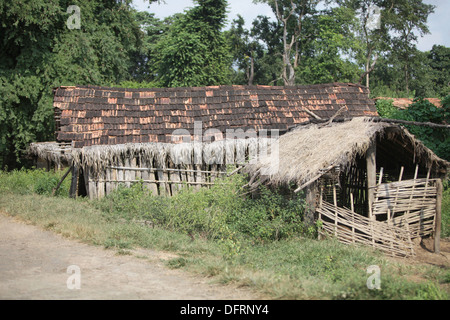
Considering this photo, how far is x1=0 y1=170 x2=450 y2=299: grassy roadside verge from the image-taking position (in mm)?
5297

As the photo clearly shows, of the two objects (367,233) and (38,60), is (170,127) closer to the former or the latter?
(367,233)

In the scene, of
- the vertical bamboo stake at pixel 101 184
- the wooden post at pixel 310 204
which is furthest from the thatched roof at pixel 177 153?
the wooden post at pixel 310 204

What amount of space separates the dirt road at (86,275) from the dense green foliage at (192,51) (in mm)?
10864

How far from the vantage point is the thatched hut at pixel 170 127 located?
38.6 feet

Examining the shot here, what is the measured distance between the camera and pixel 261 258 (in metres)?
7.33

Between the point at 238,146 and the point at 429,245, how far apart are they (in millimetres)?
5105

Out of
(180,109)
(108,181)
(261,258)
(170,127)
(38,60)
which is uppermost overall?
(38,60)

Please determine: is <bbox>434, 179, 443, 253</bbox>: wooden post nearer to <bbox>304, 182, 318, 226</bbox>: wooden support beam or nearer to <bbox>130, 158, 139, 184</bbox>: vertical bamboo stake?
<bbox>304, 182, 318, 226</bbox>: wooden support beam

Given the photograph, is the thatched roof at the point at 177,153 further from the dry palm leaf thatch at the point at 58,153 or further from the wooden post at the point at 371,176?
the wooden post at the point at 371,176

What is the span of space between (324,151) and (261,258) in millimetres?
2885

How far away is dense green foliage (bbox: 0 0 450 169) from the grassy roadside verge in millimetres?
8287

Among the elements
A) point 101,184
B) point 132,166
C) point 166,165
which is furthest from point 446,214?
point 101,184
